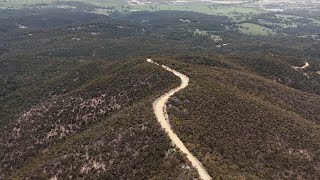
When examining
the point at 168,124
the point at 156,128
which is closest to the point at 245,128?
the point at 168,124

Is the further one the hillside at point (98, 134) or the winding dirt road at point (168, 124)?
the hillside at point (98, 134)

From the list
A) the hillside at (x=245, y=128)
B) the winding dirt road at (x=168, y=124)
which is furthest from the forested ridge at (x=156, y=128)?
the winding dirt road at (x=168, y=124)

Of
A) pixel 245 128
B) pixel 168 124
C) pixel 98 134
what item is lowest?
pixel 98 134


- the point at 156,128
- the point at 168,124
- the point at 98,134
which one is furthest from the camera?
the point at 98,134

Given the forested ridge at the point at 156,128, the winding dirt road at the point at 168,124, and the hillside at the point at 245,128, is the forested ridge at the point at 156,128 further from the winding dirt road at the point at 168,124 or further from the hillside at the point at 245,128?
the winding dirt road at the point at 168,124

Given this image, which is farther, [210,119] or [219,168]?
[210,119]

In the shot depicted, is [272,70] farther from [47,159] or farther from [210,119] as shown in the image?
[47,159]

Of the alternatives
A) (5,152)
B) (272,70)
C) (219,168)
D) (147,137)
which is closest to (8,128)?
(5,152)

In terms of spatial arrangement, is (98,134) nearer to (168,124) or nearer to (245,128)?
(168,124)

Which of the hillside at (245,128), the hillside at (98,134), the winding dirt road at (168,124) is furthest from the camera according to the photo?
the hillside at (245,128)
